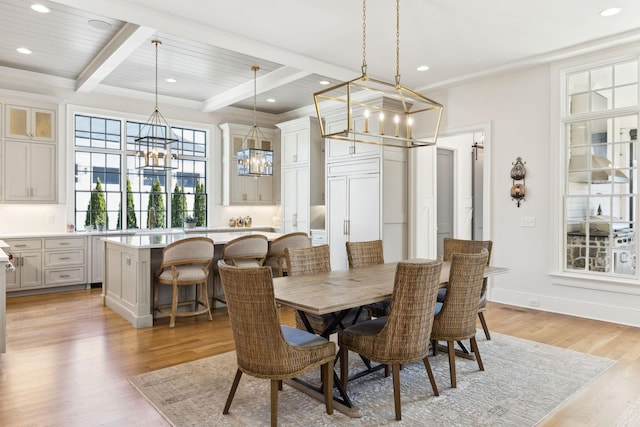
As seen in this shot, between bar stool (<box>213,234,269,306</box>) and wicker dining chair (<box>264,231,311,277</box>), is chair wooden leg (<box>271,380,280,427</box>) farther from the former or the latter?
wicker dining chair (<box>264,231,311,277</box>)

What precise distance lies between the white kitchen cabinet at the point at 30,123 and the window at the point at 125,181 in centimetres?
50

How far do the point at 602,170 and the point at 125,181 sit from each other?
6731mm

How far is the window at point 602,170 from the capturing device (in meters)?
4.50

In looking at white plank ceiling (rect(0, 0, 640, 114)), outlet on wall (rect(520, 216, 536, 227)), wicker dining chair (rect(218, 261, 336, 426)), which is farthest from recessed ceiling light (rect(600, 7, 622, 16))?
wicker dining chair (rect(218, 261, 336, 426))

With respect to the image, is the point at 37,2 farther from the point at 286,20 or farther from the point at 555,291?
the point at 555,291

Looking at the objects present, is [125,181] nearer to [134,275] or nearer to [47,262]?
[47,262]

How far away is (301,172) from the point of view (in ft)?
24.7

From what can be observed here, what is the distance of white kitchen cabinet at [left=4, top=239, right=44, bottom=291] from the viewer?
18.6 feet

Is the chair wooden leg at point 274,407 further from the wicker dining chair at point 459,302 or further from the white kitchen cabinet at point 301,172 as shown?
the white kitchen cabinet at point 301,172

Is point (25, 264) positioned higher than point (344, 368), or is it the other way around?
point (25, 264)

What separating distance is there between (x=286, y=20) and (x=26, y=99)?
4.20 metres

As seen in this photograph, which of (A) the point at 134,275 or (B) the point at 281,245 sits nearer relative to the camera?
(A) the point at 134,275

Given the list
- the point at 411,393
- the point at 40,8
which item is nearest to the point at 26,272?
the point at 40,8

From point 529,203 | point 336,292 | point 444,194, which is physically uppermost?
point 444,194
